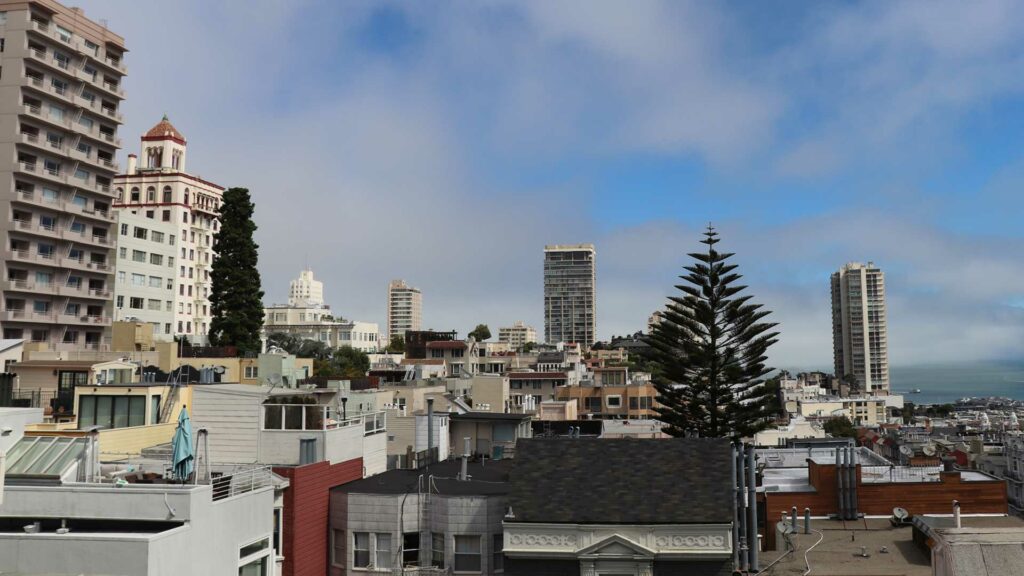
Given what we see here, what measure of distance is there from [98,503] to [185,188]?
86.1 m

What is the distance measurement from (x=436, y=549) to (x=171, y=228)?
68130 millimetres

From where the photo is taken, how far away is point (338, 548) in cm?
2042

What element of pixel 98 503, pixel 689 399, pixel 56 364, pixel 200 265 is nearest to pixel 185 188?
pixel 200 265

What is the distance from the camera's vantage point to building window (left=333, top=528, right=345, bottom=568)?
20297mm

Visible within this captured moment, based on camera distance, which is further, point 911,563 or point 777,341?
point 777,341

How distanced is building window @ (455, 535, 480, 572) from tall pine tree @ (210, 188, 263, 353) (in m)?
42.7

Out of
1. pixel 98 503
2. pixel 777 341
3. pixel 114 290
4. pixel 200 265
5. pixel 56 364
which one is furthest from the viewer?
pixel 200 265

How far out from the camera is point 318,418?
2231cm

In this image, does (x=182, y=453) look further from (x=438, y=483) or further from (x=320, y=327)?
(x=320, y=327)

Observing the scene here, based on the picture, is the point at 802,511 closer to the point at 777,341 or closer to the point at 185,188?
the point at 777,341

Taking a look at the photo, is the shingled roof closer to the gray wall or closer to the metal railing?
the gray wall

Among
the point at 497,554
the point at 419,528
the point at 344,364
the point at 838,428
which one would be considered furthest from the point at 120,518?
the point at 838,428

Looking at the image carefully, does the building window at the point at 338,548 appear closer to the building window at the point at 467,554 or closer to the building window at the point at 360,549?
the building window at the point at 360,549

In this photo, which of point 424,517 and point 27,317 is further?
point 27,317
